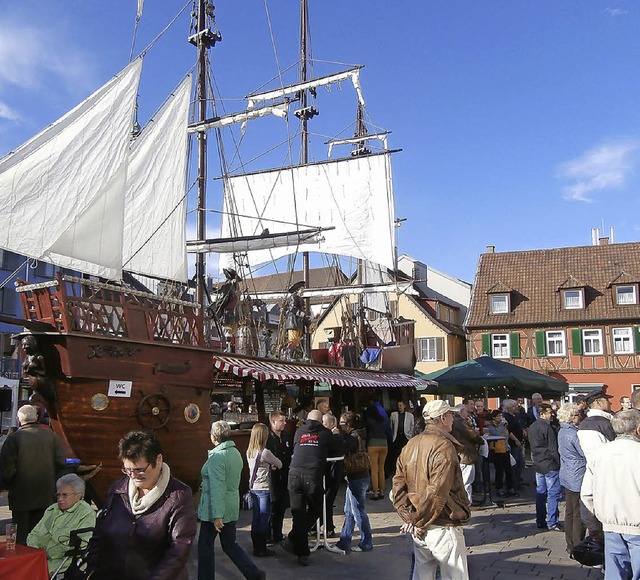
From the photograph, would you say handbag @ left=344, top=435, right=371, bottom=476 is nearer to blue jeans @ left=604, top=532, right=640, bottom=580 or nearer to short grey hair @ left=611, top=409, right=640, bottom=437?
blue jeans @ left=604, top=532, right=640, bottom=580

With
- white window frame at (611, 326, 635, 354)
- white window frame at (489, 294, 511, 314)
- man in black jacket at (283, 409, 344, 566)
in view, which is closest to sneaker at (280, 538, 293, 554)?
man in black jacket at (283, 409, 344, 566)

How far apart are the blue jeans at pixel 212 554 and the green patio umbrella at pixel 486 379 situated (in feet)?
38.0

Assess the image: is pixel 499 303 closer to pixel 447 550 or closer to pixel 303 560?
pixel 303 560

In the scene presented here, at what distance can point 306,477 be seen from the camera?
7180mm

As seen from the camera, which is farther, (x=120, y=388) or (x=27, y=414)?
(x=120, y=388)

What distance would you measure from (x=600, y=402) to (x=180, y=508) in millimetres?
5247


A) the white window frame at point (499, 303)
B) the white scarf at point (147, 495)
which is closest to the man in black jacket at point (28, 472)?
the white scarf at point (147, 495)

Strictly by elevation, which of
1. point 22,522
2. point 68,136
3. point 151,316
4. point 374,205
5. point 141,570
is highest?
point 374,205

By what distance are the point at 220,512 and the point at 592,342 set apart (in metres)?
31.1

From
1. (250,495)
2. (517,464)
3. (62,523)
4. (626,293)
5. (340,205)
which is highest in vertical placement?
(340,205)

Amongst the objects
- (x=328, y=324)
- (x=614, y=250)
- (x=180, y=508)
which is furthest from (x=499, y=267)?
(x=180, y=508)

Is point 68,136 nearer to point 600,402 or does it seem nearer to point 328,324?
point 600,402

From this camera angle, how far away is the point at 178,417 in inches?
366

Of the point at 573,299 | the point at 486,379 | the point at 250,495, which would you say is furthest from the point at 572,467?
the point at 573,299
